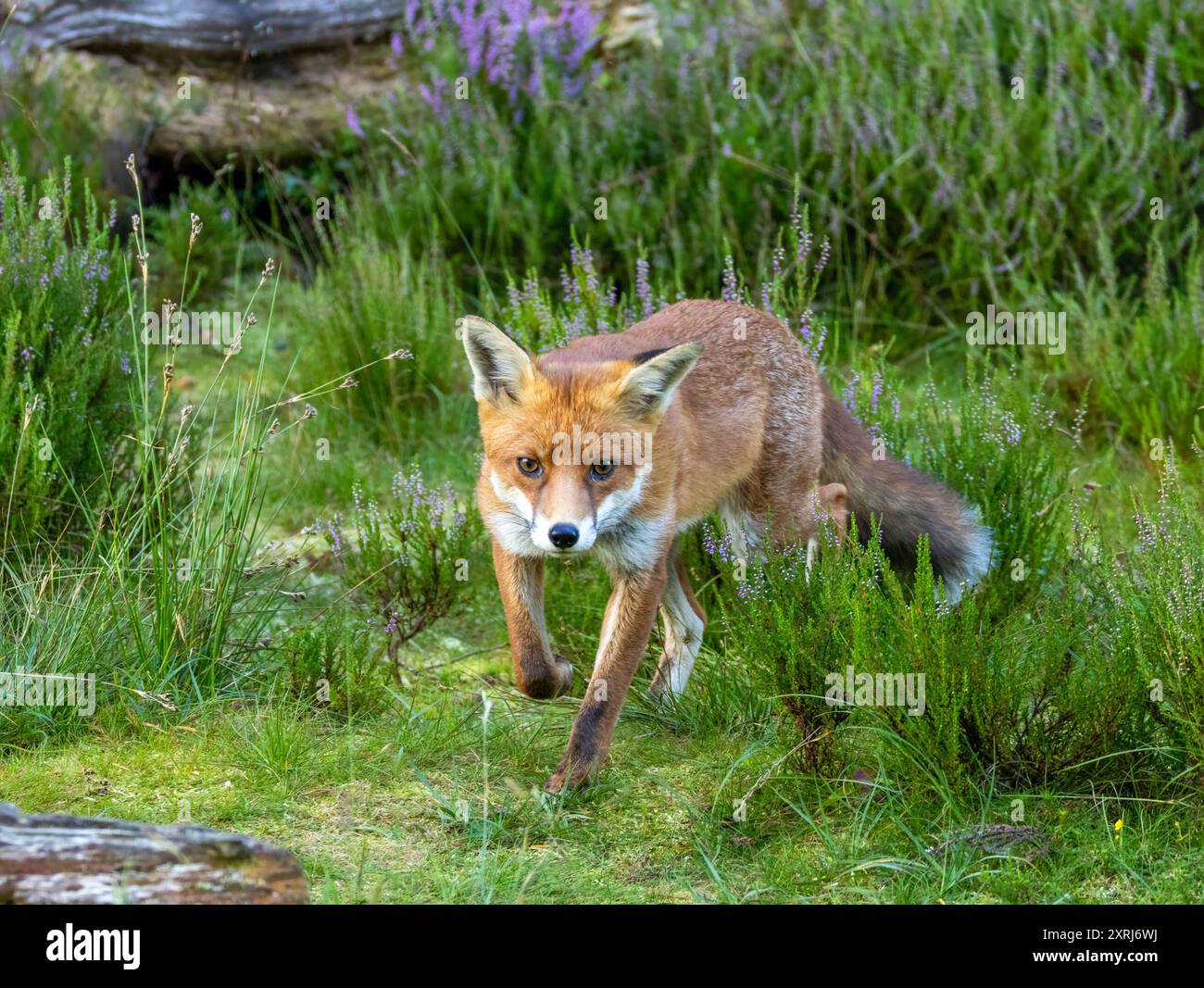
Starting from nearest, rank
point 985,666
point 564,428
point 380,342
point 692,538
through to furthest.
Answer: point 985,666 < point 564,428 < point 692,538 < point 380,342

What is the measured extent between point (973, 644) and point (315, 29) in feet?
22.6

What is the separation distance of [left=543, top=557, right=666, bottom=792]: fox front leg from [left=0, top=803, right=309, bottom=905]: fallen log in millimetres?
1422

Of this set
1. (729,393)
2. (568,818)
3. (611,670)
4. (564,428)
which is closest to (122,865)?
(568,818)

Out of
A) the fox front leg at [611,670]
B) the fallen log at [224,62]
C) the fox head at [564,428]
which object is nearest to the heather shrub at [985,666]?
the fox front leg at [611,670]

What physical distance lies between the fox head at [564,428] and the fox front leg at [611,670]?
0.75 ft

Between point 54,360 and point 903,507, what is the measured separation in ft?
10.7

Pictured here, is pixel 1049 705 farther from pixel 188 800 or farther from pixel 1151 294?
pixel 1151 294

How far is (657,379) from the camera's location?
4.49 metres

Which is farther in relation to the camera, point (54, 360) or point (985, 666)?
point (54, 360)

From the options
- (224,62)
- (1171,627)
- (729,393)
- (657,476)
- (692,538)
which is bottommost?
(692,538)

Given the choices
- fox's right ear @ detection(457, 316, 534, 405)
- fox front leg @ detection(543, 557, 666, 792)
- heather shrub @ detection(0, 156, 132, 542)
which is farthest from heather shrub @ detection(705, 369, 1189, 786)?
heather shrub @ detection(0, 156, 132, 542)

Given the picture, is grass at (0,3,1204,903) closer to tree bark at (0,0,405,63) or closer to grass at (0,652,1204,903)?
grass at (0,652,1204,903)

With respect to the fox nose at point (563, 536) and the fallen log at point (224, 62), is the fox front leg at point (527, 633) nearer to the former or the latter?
the fox nose at point (563, 536)

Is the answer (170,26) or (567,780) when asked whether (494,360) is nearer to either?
(567,780)
